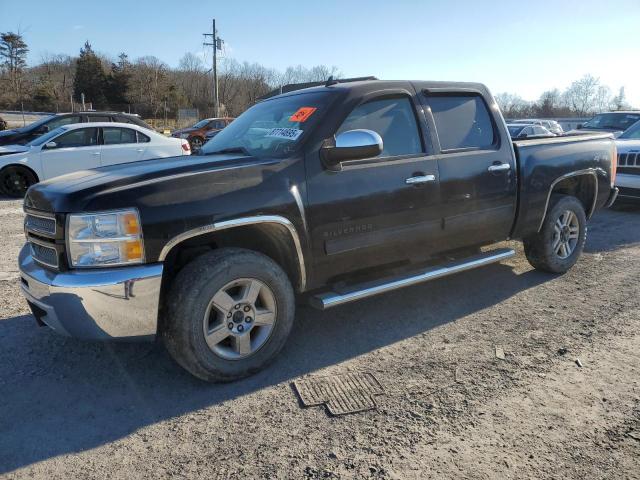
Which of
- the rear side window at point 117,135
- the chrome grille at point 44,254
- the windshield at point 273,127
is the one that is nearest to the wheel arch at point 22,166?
the rear side window at point 117,135

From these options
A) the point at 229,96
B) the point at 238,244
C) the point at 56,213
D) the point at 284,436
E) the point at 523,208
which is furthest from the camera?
the point at 229,96

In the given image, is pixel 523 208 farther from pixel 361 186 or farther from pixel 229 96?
pixel 229 96

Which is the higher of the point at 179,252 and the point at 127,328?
the point at 179,252

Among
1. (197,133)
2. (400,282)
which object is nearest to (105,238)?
(400,282)

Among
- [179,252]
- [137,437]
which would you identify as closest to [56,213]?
[179,252]

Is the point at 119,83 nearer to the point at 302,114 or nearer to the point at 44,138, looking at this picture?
the point at 44,138

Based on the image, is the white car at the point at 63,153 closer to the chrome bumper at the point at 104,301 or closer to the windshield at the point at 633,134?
the chrome bumper at the point at 104,301

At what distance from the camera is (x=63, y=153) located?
33.5ft

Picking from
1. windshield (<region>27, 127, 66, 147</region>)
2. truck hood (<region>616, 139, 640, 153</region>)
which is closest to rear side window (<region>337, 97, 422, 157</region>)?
truck hood (<region>616, 139, 640, 153</region>)

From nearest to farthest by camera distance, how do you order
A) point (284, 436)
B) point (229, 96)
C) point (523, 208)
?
1. point (284, 436)
2. point (523, 208)
3. point (229, 96)

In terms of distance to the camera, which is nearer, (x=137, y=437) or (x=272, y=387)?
(x=137, y=437)

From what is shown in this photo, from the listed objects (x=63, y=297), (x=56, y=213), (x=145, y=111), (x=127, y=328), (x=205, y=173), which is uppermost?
(x=145, y=111)

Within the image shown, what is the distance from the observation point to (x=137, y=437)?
2.63 metres

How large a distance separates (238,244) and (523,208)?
2798 mm
